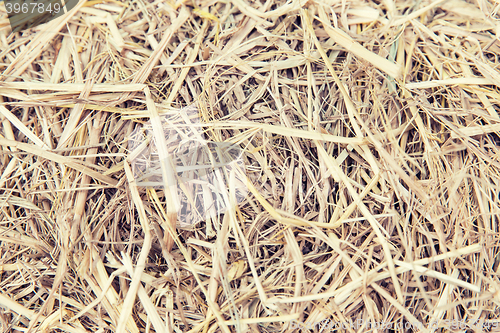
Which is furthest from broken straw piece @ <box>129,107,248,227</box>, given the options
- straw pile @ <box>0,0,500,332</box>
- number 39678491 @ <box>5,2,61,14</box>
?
number 39678491 @ <box>5,2,61,14</box>

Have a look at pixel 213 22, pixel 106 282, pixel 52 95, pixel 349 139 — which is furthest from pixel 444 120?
pixel 52 95

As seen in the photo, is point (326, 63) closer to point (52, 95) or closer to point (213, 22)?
point (213, 22)

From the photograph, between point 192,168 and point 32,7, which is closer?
point 192,168

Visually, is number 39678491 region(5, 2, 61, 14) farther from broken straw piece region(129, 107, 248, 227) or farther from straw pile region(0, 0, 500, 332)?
broken straw piece region(129, 107, 248, 227)

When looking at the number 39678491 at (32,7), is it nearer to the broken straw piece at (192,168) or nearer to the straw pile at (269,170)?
the straw pile at (269,170)

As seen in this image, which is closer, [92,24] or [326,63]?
[326,63]

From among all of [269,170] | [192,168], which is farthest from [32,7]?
[269,170]

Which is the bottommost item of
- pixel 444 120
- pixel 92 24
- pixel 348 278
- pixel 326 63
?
pixel 348 278

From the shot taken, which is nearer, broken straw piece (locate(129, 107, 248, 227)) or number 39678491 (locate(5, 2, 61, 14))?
broken straw piece (locate(129, 107, 248, 227))

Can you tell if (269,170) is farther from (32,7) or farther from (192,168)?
(32,7)
